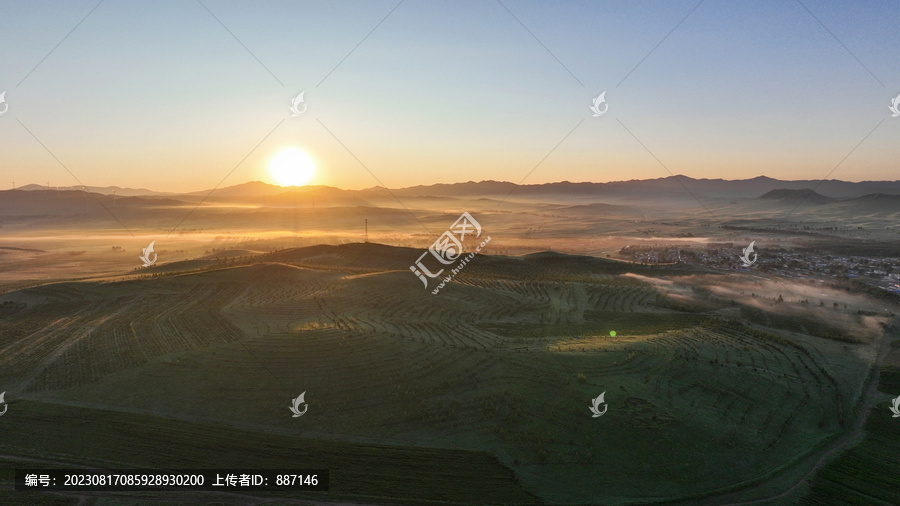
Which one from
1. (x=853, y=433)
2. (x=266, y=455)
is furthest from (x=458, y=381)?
(x=853, y=433)

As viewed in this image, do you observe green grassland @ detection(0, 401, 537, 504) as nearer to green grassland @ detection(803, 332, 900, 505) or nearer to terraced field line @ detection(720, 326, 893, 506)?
terraced field line @ detection(720, 326, 893, 506)

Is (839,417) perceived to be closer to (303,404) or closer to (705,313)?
(705,313)

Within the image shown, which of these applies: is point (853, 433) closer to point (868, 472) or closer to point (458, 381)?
point (868, 472)

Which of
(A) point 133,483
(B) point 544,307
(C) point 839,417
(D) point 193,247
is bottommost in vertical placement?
(C) point 839,417

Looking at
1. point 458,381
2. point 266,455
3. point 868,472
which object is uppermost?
point 458,381

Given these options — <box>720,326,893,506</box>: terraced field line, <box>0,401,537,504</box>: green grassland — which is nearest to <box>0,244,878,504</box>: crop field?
<box>0,401,537,504</box>: green grassland

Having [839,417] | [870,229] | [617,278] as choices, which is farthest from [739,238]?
[839,417]

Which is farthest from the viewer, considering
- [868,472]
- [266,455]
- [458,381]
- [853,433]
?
[458,381]

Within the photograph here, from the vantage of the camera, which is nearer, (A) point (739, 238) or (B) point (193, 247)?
(B) point (193, 247)
